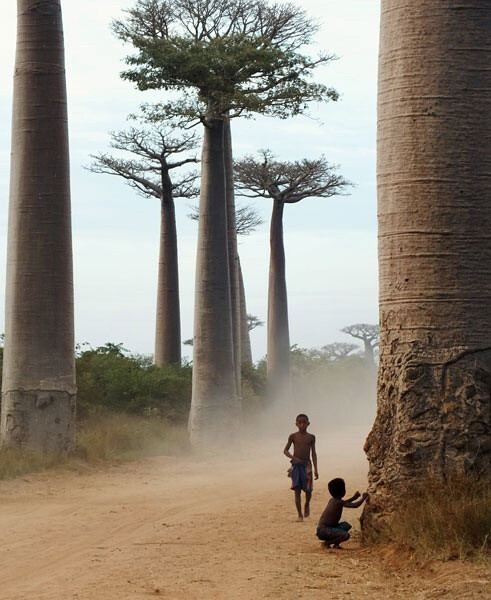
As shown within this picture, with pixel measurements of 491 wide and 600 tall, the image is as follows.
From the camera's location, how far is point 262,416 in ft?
76.4

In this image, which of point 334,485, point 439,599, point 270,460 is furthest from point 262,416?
point 439,599

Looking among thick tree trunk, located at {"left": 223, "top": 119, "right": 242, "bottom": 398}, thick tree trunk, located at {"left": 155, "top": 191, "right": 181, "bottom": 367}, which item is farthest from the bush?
thick tree trunk, located at {"left": 155, "top": 191, "right": 181, "bottom": 367}

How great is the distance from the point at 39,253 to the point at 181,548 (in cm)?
620

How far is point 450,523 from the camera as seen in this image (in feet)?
19.4

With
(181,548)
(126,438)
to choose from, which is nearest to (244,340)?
(126,438)

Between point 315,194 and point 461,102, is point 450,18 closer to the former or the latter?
point 461,102

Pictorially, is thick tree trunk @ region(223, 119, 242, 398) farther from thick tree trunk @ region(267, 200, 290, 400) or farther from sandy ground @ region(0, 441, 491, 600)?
sandy ground @ region(0, 441, 491, 600)

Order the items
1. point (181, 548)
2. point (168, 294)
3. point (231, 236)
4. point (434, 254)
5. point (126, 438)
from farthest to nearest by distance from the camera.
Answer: point (168, 294) < point (231, 236) < point (126, 438) < point (181, 548) < point (434, 254)

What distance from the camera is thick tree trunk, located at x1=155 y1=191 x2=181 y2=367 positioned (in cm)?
2450

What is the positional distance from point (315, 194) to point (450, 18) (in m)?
20.4

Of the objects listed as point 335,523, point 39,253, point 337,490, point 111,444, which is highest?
point 39,253

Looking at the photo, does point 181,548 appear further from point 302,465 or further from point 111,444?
point 111,444

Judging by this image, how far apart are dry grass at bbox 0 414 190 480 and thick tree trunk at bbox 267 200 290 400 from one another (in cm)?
883

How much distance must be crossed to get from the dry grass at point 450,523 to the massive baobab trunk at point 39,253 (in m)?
6.95
